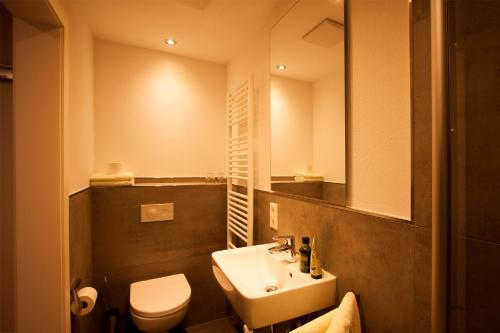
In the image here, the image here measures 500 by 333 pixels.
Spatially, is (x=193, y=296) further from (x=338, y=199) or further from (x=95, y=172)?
(x=338, y=199)

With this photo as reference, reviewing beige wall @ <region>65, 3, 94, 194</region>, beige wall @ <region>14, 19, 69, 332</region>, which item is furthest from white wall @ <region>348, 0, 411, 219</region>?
beige wall @ <region>65, 3, 94, 194</region>

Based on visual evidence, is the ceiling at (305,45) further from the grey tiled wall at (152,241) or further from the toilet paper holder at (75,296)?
the toilet paper holder at (75,296)

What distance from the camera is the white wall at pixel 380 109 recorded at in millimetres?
771

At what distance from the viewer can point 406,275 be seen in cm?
74

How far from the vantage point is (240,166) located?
1.88m

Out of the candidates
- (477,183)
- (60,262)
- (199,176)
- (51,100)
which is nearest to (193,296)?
(199,176)

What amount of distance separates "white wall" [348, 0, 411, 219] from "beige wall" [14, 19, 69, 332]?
131 cm

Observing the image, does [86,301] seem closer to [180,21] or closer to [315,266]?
[315,266]

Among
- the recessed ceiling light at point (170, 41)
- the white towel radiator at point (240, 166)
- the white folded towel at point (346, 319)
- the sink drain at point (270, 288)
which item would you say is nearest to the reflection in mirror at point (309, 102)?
the white towel radiator at point (240, 166)

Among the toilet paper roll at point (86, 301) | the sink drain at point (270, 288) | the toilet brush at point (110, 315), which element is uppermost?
the sink drain at point (270, 288)

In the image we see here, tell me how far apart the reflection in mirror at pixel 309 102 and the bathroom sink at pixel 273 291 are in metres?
0.39

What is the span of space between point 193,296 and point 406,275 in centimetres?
192

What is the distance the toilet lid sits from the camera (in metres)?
1.52

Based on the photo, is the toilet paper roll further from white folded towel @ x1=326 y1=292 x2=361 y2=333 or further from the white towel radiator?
white folded towel @ x1=326 y1=292 x2=361 y2=333
